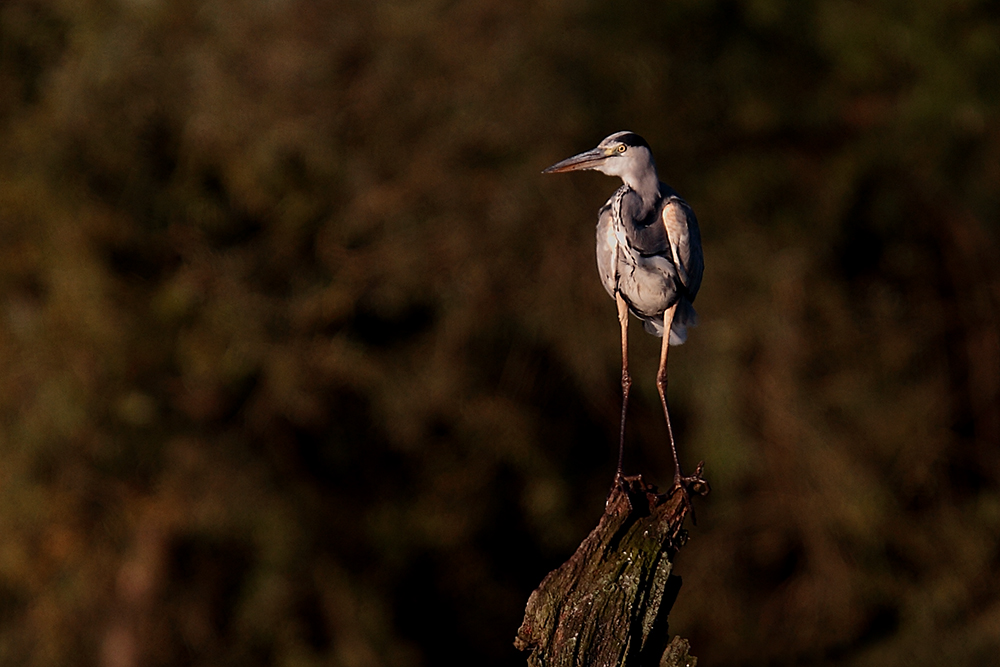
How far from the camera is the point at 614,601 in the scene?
1.95 metres

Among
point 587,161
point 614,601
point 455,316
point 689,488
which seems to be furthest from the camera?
point 455,316

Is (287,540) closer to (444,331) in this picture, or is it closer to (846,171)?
(444,331)

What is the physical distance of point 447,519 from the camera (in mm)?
6566

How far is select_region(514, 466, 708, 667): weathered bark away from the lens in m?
1.91

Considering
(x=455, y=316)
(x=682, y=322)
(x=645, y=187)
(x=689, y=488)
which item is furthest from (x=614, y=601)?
(x=455, y=316)

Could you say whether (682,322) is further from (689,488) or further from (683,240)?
(689,488)

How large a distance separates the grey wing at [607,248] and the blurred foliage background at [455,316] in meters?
3.38

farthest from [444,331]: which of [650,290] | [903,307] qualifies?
[650,290]

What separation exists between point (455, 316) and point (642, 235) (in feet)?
12.4

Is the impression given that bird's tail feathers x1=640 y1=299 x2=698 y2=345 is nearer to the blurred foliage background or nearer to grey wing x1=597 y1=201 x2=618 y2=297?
grey wing x1=597 y1=201 x2=618 y2=297

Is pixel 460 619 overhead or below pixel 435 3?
below

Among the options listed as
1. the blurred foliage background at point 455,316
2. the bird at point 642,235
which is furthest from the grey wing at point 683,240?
the blurred foliage background at point 455,316

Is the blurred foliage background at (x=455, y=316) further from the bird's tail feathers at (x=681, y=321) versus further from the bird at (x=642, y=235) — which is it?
the bird at (x=642, y=235)

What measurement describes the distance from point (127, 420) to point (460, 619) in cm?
256
